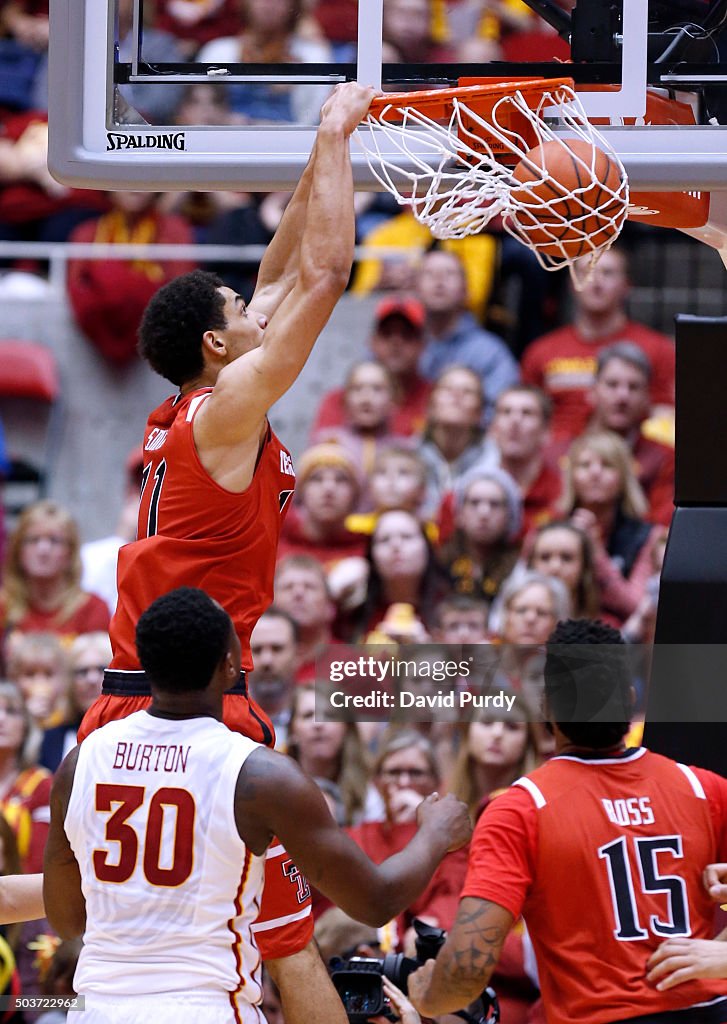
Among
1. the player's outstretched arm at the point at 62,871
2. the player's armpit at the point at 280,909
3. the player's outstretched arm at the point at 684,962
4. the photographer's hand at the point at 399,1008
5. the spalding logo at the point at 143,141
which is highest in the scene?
the spalding logo at the point at 143,141

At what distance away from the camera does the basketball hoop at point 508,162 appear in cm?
410

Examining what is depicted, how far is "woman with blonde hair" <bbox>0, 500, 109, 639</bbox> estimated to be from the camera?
316 inches

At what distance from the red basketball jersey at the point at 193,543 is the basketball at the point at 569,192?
3.03ft

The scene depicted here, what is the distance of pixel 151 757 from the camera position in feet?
11.1

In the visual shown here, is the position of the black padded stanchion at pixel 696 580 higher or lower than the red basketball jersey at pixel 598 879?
higher

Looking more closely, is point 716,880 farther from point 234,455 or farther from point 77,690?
point 77,690

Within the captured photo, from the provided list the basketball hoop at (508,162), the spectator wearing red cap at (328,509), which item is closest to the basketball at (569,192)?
the basketball hoop at (508,162)

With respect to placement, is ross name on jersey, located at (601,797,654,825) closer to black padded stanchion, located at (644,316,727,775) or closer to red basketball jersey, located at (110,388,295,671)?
black padded stanchion, located at (644,316,727,775)

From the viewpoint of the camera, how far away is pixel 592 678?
4168 millimetres

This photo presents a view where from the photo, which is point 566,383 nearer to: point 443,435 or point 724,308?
A: point 443,435

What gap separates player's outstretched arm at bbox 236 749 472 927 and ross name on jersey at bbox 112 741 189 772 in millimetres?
135

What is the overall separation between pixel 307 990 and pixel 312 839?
75 centimetres

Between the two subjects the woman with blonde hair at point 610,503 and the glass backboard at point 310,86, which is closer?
the glass backboard at point 310,86

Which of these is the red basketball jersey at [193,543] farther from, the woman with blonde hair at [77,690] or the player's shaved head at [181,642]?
the woman with blonde hair at [77,690]
